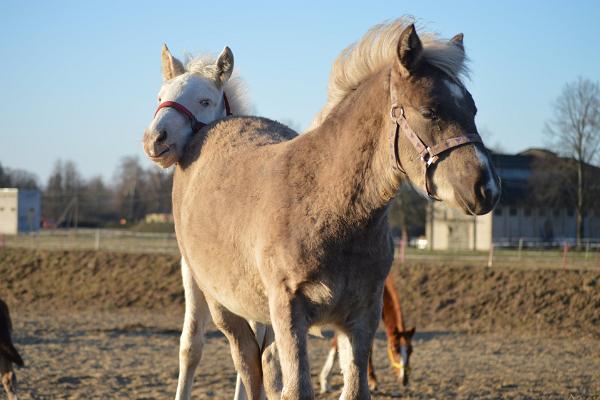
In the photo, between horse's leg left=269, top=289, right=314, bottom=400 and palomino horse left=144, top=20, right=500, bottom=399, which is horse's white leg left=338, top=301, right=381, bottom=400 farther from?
horse's leg left=269, top=289, right=314, bottom=400

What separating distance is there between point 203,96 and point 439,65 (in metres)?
2.06

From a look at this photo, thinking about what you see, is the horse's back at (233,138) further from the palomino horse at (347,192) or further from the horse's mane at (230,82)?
the horse's mane at (230,82)

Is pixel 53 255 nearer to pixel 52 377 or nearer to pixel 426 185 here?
pixel 52 377

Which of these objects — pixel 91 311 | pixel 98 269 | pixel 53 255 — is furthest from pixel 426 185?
pixel 53 255

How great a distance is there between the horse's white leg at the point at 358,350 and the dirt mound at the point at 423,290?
1708 centimetres

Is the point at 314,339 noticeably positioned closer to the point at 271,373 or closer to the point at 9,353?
the point at 9,353

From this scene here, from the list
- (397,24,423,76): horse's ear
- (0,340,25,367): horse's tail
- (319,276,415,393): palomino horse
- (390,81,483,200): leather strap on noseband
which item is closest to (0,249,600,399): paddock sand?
(319,276,415,393): palomino horse

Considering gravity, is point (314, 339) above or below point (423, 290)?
below

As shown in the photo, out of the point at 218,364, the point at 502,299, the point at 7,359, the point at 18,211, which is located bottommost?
the point at 218,364

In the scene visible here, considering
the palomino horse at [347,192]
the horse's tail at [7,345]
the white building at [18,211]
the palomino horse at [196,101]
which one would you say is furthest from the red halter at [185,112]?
the white building at [18,211]

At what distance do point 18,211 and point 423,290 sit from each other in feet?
111

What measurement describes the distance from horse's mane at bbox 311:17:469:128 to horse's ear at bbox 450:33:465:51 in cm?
5

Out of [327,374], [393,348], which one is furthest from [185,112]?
[393,348]

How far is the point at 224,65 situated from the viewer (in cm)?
516
